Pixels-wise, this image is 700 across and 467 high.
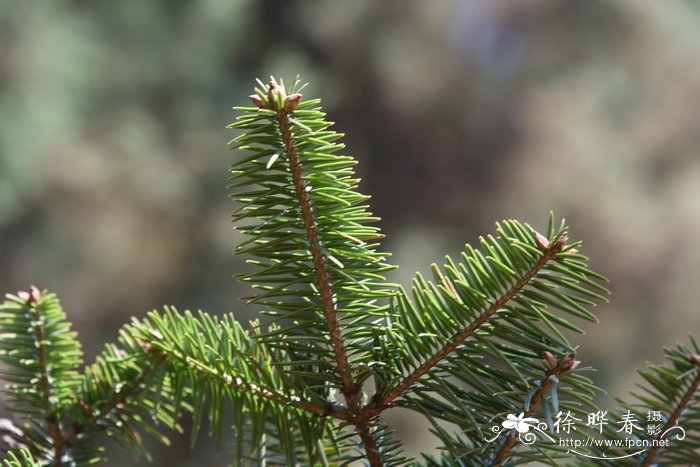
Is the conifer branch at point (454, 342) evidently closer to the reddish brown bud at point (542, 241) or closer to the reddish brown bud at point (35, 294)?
the reddish brown bud at point (542, 241)

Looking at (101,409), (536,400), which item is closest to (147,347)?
(101,409)

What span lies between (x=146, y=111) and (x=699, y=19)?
221 cm

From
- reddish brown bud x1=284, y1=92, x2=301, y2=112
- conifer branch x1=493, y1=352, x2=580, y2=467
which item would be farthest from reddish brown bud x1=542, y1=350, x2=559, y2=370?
reddish brown bud x1=284, y1=92, x2=301, y2=112

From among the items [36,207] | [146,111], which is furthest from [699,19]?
[36,207]

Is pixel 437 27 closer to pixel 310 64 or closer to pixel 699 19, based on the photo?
pixel 310 64

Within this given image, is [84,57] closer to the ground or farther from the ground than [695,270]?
farther from the ground

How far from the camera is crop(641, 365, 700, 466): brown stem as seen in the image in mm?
277

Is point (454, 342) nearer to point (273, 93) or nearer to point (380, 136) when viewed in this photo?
point (273, 93)

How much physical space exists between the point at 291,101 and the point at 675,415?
0.18 metres

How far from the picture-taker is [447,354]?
26 centimetres

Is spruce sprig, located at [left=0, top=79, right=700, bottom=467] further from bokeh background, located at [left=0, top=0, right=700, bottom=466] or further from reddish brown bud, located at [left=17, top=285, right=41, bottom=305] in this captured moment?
bokeh background, located at [left=0, top=0, right=700, bottom=466]

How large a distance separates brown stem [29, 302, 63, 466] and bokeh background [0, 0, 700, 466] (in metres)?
2.24

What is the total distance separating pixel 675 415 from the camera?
0.28m

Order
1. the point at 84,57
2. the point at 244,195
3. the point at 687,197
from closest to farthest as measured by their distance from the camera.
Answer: the point at 244,195 < the point at 84,57 < the point at 687,197
